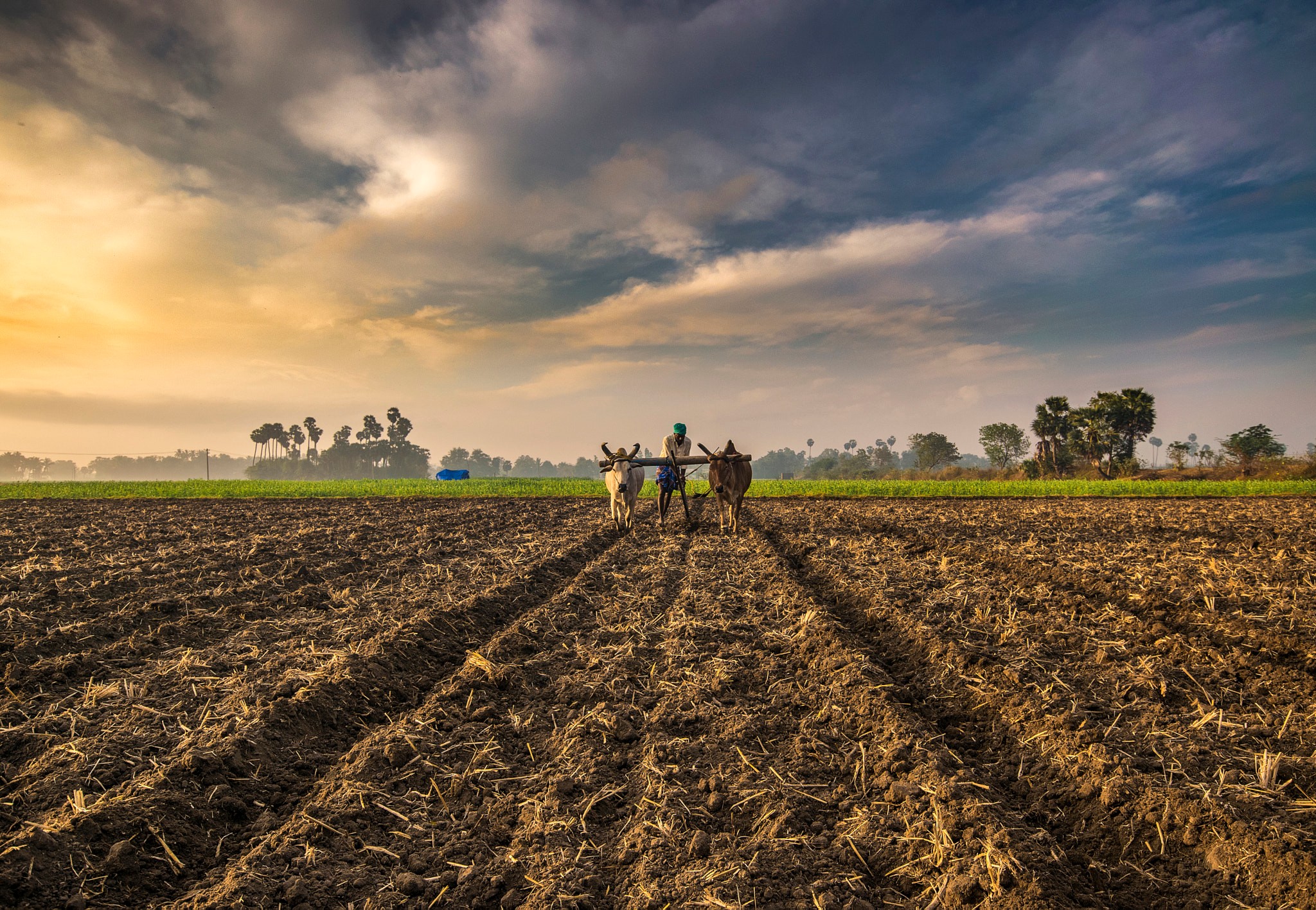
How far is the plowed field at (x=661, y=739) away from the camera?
3.01 m

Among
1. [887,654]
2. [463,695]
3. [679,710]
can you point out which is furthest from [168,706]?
[887,654]

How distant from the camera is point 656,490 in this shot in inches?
1346

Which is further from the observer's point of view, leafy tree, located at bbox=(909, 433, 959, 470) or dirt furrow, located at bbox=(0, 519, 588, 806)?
leafy tree, located at bbox=(909, 433, 959, 470)

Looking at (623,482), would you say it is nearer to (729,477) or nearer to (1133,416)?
(729,477)

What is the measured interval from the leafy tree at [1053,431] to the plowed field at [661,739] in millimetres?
59842

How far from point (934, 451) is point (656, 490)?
87.3 meters

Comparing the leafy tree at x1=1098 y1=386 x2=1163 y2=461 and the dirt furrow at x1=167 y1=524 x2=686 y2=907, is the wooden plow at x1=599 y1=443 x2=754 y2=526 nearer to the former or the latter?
the dirt furrow at x1=167 y1=524 x2=686 y2=907

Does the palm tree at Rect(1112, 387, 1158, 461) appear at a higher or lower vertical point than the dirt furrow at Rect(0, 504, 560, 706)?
higher

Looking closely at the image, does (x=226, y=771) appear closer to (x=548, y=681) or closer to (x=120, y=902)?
(x=120, y=902)

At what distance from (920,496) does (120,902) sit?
32194mm

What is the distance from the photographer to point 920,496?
30.7m

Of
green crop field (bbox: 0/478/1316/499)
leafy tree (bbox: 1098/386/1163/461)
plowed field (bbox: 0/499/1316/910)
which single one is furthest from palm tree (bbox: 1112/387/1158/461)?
plowed field (bbox: 0/499/1316/910)

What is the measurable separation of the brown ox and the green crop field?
47.4ft

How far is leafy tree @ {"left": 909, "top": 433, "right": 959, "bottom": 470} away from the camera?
105m
